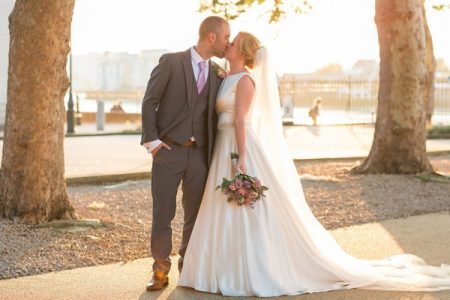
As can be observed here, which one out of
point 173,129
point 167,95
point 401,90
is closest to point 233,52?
point 167,95

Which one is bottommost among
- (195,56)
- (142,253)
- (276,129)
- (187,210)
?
(142,253)

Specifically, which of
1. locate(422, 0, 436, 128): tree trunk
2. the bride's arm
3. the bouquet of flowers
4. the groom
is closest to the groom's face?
the groom

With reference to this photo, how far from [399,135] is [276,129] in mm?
7304

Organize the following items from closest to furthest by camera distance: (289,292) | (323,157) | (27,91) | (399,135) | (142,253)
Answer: (289,292) < (142,253) < (27,91) < (399,135) < (323,157)

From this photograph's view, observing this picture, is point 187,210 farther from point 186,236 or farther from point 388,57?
point 388,57

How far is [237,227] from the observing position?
6.16 meters

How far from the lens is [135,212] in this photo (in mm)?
9938

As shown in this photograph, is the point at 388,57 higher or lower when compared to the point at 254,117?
higher

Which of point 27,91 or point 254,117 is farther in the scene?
point 27,91

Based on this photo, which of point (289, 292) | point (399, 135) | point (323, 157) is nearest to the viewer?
point (289, 292)

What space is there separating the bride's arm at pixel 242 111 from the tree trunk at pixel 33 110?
8.93 feet

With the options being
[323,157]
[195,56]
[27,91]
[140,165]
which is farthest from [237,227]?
[323,157]

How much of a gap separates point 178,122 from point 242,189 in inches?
25.9

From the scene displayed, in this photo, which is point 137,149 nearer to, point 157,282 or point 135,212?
point 135,212
